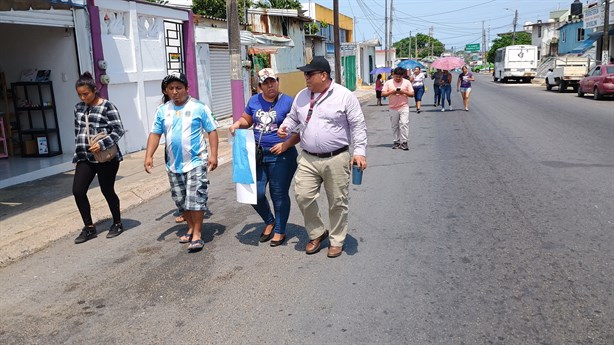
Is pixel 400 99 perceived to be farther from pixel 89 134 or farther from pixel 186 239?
pixel 89 134

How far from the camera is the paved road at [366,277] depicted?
3.60m

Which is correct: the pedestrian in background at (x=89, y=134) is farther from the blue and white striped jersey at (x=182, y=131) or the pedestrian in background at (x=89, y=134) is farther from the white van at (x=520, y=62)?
the white van at (x=520, y=62)

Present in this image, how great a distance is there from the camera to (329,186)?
488 cm

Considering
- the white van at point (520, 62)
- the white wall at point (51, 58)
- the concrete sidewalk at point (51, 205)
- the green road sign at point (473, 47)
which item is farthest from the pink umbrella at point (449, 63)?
the green road sign at point (473, 47)

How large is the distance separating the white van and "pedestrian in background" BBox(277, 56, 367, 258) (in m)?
43.6

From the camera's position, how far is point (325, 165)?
15.7 feet

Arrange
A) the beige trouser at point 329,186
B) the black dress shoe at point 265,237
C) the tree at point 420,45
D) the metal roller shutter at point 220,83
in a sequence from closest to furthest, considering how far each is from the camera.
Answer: the beige trouser at point 329,186 < the black dress shoe at point 265,237 < the metal roller shutter at point 220,83 < the tree at point 420,45

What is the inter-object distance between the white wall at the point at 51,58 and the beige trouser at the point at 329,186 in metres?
7.04

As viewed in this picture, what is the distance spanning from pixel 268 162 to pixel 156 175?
14.3 ft

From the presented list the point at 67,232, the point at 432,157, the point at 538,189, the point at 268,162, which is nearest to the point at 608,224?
the point at 538,189

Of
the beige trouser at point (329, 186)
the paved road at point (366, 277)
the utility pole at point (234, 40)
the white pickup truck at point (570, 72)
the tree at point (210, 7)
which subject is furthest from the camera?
the white pickup truck at point (570, 72)

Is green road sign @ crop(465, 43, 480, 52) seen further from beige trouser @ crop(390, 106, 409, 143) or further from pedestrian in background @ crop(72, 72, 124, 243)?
pedestrian in background @ crop(72, 72, 124, 243)

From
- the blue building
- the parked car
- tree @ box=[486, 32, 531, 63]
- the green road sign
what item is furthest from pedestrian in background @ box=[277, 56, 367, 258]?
the green road sign

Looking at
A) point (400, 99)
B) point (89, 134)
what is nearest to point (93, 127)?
point (89, 134)
